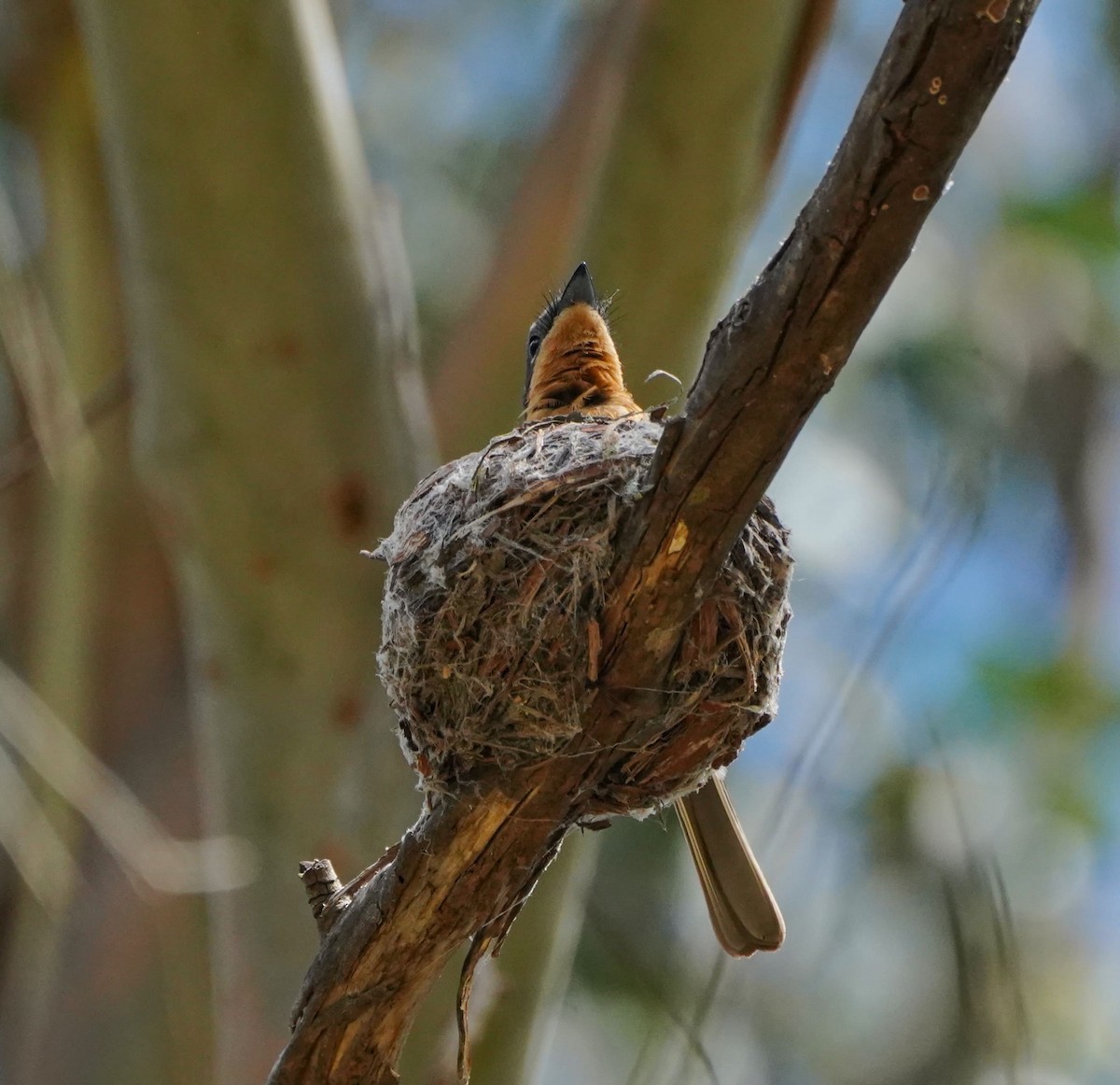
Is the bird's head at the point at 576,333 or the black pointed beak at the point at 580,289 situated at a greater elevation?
the black pointed beak at the point at 580,289

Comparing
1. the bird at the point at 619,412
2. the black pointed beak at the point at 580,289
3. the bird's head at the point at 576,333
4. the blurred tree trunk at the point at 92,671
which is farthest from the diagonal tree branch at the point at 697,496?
the blurred tree trunk at the point at 92,671

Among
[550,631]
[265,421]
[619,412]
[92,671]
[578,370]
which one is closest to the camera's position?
[550,631]

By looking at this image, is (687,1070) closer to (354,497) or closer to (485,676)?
(354,497)

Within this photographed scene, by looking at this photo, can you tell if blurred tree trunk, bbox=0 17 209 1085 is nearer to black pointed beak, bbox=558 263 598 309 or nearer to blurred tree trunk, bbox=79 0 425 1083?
blurred tree trunk, bbox=79 0 425 1083

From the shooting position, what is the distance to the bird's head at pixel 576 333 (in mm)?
3984

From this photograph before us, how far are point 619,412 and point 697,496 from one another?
5.13 feet

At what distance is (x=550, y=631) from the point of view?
2.46 meters

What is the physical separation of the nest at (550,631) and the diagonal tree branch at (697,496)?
0.20ft

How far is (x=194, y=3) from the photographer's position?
12.8 ft

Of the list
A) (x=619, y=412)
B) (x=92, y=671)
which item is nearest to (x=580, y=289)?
(x=619, y=412)

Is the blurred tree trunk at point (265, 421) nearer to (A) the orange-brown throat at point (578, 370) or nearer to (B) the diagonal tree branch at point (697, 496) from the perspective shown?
(A) the orange-brown throat at point (578, 370)

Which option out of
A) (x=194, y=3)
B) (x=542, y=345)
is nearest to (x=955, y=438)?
(x=542, y=345)

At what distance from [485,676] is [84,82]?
4.79 meters

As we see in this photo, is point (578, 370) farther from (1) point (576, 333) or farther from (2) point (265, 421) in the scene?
(2) point (265, 421)
